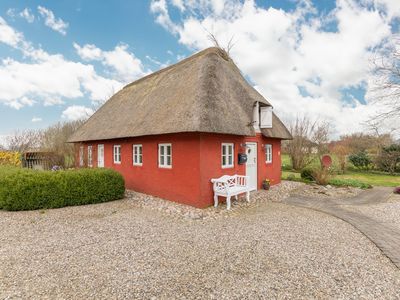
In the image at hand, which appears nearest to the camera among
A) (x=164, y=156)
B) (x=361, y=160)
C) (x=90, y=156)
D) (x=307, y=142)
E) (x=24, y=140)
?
(x=164, y=156)

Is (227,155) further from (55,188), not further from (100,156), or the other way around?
(100,156)

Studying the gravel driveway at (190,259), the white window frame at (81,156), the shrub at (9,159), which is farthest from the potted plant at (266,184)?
the shrub at (9,159)

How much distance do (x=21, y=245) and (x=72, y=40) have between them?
11.1 meters

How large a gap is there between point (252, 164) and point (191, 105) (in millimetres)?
4637

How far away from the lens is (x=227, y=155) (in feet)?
29.6

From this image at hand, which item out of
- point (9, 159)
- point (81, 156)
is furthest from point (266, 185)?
point (9, 159)

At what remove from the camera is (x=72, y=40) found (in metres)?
11.8

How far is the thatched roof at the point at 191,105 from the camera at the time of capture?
7.82 m

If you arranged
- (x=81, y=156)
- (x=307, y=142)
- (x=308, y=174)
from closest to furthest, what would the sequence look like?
(x=308, y=174) → (x=81, y=156) → (x=307, y=142)

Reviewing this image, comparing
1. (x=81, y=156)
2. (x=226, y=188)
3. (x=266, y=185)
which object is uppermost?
(x=81, y=156)

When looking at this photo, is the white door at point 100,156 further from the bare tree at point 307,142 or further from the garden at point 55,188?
the bare tree at point 307,142

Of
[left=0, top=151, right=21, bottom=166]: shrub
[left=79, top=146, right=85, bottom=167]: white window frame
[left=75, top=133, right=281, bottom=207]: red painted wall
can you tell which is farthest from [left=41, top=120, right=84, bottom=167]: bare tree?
[left=75, top=133, right=281, bottom=207]: red painted wall

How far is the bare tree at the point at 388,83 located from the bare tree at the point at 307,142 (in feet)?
27.6

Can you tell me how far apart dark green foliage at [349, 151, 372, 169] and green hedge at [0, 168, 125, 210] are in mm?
22871
